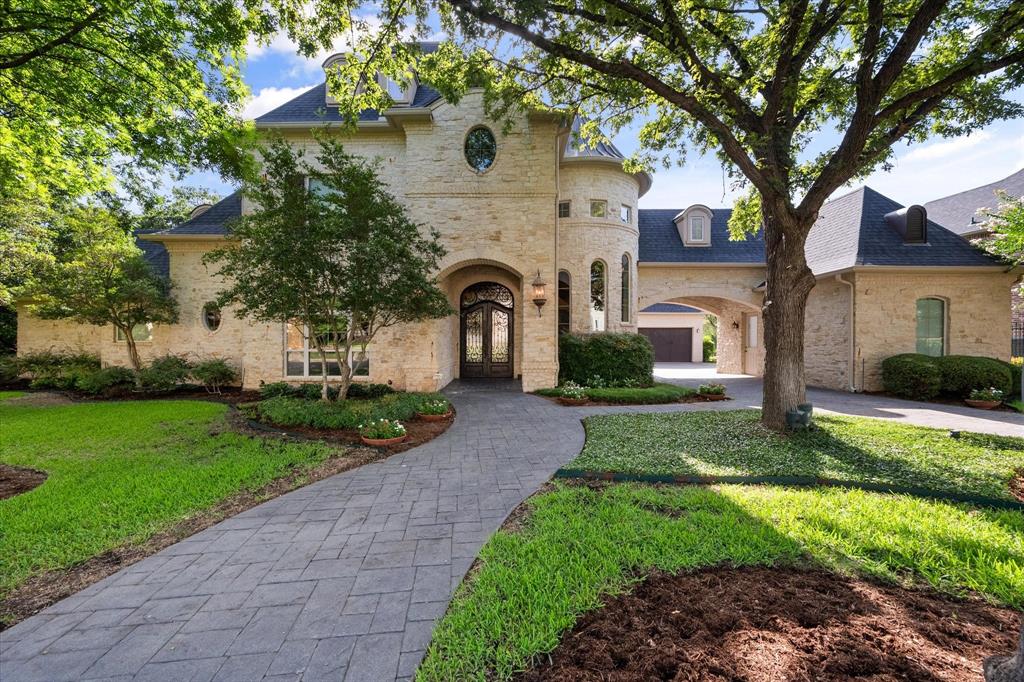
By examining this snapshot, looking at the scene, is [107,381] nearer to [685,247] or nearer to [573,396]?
[573,396]

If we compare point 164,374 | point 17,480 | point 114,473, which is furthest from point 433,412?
point 164,374

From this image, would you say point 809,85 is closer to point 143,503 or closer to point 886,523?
point 886,523

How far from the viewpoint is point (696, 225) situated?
1541 cm

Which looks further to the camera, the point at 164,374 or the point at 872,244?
the point at 872,244

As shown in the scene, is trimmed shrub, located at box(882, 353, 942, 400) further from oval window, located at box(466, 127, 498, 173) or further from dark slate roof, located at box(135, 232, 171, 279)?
dark slate roof, located at box(135, 232, 171, 279)

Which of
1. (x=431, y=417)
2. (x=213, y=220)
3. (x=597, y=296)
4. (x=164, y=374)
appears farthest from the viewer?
(x=597, y=296)

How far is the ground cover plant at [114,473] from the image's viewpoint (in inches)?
123

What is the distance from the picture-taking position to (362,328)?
821cm

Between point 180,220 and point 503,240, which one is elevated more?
point 180,220

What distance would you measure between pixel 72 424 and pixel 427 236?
313 inches

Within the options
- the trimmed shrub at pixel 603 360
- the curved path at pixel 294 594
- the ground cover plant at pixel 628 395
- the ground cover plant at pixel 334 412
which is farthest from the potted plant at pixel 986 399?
the ground cover plant at pixel 334 412

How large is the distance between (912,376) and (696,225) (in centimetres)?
837

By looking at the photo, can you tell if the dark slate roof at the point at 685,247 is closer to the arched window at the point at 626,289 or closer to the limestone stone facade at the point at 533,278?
the limestone stone facade at the point at 533,278

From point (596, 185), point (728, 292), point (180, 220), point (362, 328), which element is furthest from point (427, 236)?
point (728, 292)
